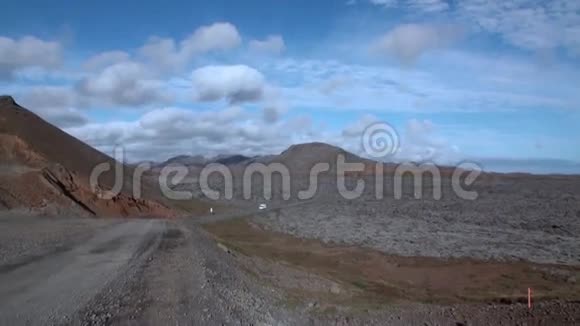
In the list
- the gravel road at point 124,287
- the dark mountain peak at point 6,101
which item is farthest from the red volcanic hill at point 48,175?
the gravel road at point 124,287

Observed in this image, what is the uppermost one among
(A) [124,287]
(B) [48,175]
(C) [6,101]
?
(C) [6,101]

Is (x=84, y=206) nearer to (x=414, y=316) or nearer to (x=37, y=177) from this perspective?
(x=37, y=177)

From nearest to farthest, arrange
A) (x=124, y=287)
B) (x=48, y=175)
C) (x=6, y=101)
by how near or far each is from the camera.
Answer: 1. (x=124, y=287)
2. (x=48, y=175)
3. (x=6, y=101)

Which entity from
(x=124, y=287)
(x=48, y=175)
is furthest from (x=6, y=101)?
(x=124, y=287)

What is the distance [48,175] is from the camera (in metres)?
52.2

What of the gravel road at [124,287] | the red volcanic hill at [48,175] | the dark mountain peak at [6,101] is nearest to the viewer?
the gravel road at [124,287]

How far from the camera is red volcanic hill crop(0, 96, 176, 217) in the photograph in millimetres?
46688

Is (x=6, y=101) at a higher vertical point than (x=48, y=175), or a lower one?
higher

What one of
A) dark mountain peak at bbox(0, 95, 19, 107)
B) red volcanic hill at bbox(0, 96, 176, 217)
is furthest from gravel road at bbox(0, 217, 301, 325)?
dark mountain peak at bbox(0, 95, 19, 107)

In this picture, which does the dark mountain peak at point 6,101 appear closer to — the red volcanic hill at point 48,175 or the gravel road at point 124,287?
the red volcanic hill at point 48,175

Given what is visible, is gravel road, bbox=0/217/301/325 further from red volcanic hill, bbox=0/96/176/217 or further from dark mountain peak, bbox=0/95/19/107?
dark mountain peak, bbox=0/95/19/107

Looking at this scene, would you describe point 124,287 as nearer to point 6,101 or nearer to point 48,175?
point 48,175

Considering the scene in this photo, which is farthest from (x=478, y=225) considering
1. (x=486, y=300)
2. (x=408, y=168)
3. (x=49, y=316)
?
(x=408, y=168)

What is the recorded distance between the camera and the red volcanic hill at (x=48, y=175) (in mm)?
46688
